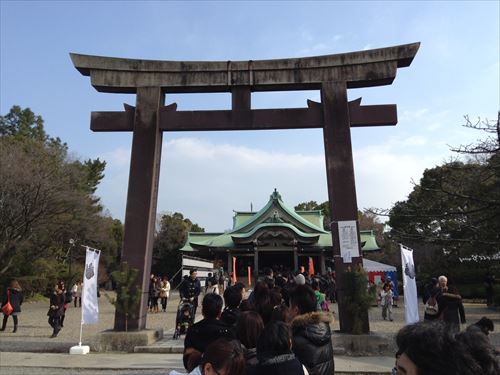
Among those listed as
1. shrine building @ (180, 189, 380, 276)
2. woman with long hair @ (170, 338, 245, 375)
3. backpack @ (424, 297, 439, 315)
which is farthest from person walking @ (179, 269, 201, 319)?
shrine building @ (180, 189, 380, 276)

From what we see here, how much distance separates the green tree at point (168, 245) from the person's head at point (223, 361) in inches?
1571

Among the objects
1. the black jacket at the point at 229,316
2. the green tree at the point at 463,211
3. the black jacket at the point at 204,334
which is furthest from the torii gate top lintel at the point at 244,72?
the black jacket at the point at 204,334

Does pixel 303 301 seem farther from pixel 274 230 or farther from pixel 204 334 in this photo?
pixel 274 230

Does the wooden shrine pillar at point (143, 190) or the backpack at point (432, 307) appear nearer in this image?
the backpack at point (432, 307)

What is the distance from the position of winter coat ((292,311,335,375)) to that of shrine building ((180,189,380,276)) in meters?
23.9

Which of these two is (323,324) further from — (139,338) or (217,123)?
(217,123)

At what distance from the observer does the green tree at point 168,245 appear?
139 feet

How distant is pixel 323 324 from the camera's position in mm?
3199

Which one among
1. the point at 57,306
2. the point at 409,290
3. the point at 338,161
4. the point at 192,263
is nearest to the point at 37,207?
the point at 192,263

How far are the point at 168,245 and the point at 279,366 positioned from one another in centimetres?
4401

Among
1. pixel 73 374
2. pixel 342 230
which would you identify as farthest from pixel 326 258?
pixel 73 374

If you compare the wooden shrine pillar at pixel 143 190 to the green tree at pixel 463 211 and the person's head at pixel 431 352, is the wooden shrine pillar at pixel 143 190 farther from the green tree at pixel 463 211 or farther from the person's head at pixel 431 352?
the person's head at pixel 431 352

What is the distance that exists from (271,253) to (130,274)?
23070 millimetres

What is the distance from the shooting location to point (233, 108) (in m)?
10.0
